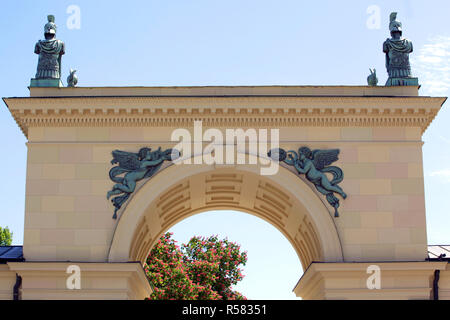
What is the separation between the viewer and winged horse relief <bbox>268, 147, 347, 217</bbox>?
25594 millimetres

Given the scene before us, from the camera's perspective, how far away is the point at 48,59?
89.6ft

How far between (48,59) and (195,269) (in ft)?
99.4

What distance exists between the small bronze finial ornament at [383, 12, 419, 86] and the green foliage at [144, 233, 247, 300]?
25040 mm

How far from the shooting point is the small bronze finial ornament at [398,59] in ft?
88.7

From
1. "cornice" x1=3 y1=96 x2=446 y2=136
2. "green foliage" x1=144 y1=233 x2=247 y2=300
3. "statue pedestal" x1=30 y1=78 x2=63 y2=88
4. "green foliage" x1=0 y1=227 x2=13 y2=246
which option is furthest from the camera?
"green foliage" x1=0 y1=227 x2=13 y2=246

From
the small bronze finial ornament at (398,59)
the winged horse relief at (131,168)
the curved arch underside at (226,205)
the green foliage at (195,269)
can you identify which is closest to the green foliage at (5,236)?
the green foliage at (195,269)

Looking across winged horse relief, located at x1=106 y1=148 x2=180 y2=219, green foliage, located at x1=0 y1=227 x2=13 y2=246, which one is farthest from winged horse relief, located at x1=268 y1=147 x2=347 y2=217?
green foliage, located at x1=0 y1=227 x2=13 y2=246

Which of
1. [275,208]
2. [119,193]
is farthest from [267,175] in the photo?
[119,193]

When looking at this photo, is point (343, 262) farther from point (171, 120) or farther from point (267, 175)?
point (171, 120)

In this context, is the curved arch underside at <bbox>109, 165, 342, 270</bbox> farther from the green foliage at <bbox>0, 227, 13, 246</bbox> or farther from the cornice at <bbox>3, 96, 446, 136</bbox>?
the green foliage at <bbox>0, 227, 13, 246</bbox>

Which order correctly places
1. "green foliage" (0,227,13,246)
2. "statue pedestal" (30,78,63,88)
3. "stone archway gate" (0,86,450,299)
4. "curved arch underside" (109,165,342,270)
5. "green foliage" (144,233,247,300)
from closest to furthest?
"stone archway gate" (0,86,450,299) → "curved arch underside" (109,165,342,270) → "statue pedestal" (30,78,63,88) → "green foliage" (144,233,247,300) → "green foliage" (0,227,13,246)

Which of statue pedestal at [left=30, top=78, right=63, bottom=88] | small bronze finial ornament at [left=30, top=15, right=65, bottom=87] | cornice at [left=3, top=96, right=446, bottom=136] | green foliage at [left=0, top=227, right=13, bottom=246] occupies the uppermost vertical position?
green foliage at [left=0, top=227, right=13, bottom=246]

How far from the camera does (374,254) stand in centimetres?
2531

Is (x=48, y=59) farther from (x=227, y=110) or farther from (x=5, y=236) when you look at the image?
(x=5, y=236)
